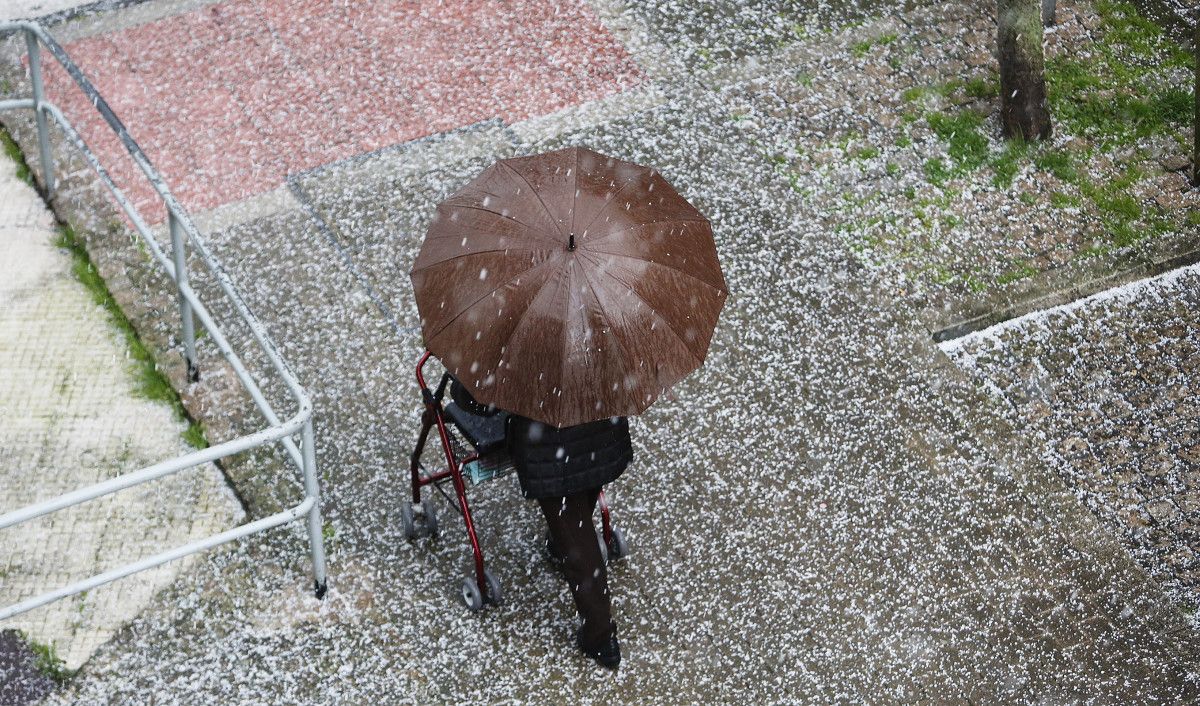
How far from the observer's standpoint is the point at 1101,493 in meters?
6.29

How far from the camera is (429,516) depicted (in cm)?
579

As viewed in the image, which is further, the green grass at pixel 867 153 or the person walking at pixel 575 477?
the green grass at pixel 867 153

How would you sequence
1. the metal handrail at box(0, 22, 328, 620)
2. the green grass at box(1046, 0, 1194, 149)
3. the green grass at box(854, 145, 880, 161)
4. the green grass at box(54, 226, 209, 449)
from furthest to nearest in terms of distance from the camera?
the green grass at box(1046, 0, 1194, 149), the green grass at box(854, 145, 880, 161), the green grass at box(54, 226, 209, 449), the metal handrail at box(0, 22, 328, 620)

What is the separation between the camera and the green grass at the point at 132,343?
6.34 meters

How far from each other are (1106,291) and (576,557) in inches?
138

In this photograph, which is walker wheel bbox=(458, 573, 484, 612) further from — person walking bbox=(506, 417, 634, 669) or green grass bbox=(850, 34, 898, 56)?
green grass bbox=(850, 34, 898, 56)

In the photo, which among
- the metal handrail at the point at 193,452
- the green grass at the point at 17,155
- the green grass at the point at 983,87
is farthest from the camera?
the green grass at the point at 983,87

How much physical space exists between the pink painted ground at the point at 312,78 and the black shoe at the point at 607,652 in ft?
10.8

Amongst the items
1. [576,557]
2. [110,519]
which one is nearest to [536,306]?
[576,557]

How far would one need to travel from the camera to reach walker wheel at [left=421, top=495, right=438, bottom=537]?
5.79 metres

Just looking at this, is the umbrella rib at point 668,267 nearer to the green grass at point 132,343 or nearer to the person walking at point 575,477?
the person walking at point 575,477

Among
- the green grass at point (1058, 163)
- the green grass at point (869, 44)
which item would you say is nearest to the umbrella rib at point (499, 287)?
the green grass at point (1058, 163)

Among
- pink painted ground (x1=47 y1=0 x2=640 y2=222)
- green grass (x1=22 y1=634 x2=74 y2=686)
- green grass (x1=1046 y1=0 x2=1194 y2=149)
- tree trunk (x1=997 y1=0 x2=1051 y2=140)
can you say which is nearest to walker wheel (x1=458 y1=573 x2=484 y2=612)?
green grass (x1=22 y1=634 x2=74 y2=686)

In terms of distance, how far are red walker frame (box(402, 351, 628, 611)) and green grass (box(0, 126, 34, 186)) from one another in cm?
297
